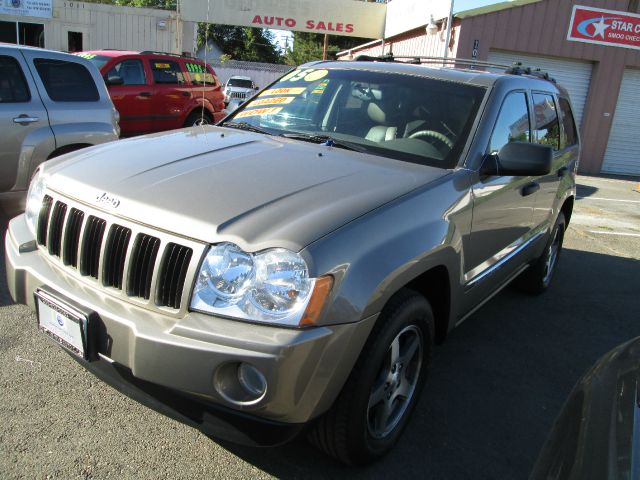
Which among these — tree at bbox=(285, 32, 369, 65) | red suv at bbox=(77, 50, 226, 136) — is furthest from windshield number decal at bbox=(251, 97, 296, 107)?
tree at bbox=(285, 32, 369, 65)

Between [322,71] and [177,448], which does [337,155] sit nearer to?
[322,71]

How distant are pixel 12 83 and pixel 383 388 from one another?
5084 mm

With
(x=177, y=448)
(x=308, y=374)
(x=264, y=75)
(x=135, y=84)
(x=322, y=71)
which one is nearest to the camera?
(x=308, y=374)

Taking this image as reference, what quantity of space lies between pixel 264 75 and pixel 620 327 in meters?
26.8

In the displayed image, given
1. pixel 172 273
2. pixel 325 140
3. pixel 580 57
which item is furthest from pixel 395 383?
pixel 580 57

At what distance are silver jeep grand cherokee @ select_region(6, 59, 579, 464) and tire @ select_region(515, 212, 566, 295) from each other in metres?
1.48

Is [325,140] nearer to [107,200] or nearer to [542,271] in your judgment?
[107,200]

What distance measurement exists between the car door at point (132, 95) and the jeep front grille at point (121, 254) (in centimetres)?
843

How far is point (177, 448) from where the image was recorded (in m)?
2.50

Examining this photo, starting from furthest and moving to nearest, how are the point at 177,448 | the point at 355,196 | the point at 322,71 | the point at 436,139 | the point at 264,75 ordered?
the point at 264,75, the point at 322,71, the point at 436,139, the point at 177,448, the point at 355,196

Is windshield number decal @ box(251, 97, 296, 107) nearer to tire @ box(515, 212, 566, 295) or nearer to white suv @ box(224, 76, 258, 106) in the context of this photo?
tire @ box(515, 212, 566, 295)

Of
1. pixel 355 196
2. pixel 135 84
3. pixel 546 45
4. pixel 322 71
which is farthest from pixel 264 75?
pixel 355 196

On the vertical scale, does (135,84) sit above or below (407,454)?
above

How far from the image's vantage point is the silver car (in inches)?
212
